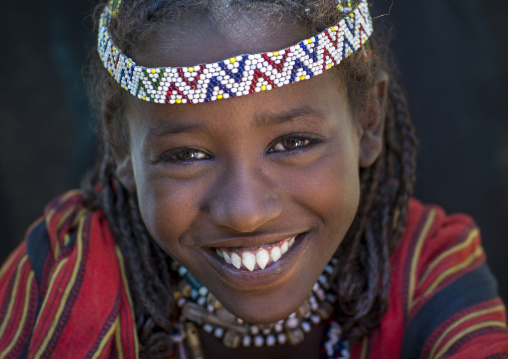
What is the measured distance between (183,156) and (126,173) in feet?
1.09

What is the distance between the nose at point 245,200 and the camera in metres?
1.49

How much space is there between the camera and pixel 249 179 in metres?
1.52

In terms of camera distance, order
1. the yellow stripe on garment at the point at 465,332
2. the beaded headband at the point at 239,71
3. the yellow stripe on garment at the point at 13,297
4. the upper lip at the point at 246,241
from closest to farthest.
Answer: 1. the beaded headband at the point at 239,71
2. the upper lip at the point at 246,241
3. the yellow stripe on garment at the point at 465,332
4. the yellow stripe on garment at the point at 13,297

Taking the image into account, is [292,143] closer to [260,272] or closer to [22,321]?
[260,272]

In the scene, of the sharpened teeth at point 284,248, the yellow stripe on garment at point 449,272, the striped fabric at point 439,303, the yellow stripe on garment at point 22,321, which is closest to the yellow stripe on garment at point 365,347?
the striped fabric at point 439,303

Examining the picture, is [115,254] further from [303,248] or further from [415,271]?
[415,271]

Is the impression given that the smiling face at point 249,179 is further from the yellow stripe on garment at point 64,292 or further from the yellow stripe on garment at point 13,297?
the yellow stripe on garment at point 13,297

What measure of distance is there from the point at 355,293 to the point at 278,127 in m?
0.65

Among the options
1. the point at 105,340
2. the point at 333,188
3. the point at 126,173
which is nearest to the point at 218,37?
the point at 333,188

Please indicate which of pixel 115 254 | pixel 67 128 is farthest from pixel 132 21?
pixel 67 128

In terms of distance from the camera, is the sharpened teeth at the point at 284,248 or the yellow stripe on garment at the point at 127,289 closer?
the sharpened teeth at the point at 284,248

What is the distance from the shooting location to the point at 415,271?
1917 millimetres

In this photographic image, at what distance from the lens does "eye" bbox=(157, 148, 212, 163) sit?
1.61 meters

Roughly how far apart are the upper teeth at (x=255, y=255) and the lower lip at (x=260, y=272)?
1 cm
